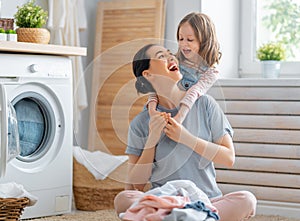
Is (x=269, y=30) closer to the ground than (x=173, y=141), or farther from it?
farther from it

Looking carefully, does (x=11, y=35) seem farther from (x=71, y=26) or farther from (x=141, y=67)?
(x=141, y=67)

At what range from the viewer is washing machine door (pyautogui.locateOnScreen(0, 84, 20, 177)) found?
315 centimetres

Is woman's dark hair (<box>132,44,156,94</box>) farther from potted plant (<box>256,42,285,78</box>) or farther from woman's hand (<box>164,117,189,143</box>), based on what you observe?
potted plant (<box>256,42,285,78</box>)

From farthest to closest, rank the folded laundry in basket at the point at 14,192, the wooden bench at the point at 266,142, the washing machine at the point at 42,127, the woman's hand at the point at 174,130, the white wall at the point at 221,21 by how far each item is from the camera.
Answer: the white wall at the point at 221,21
the wooden bench at the point at 266,142
the washing machine at the point at 42,127
the folded laundry in basket at the point at 14,192
the woman's hand at the point at 174,130

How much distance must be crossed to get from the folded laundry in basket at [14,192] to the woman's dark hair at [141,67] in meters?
0.97

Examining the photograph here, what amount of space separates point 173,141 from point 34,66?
4.04 feet

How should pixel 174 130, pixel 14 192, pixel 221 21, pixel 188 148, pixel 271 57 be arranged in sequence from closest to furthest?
pixel 174 130 < pixel 188 148 < pixel 14 192 < pixel 271 57 < pixel 221 21

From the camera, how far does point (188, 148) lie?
260 centimetres

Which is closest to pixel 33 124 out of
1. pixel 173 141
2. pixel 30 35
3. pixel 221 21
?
pixel 30 35

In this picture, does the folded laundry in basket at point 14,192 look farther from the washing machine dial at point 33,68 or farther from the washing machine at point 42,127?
the washing machine dial at point 33,68

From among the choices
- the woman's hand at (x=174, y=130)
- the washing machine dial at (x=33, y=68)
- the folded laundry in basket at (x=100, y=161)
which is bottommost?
the folded laundry in basket at (x=100, y=161)

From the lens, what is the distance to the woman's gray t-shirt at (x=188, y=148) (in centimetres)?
261

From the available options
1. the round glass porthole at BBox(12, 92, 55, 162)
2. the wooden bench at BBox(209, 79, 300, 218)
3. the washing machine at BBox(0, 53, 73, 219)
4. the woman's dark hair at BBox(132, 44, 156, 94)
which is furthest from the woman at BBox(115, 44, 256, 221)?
the wooden bench at BBox(209, 79, 300, 218)

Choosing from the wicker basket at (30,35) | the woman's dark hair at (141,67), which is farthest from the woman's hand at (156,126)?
the wicker basket at (30,35)
